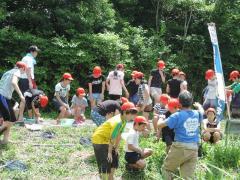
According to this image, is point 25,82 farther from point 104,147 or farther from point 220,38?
point 220,38

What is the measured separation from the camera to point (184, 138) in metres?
7.48

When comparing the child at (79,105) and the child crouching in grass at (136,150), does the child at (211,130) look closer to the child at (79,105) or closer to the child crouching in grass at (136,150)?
the child crouching in grass at (136,150)

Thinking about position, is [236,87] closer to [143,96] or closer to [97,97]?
[143,96]

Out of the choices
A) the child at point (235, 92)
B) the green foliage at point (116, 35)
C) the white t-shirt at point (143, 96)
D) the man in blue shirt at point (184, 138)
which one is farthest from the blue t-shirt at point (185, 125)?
the green foliage at point (116, 35)

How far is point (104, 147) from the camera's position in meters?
7.55

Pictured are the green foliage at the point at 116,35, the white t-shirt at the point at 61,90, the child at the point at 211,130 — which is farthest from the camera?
the green foliage at the point at 116,35

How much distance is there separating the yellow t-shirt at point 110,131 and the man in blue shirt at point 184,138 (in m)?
0.64

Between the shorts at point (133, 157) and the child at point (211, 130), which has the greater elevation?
the child at point (211, 130)

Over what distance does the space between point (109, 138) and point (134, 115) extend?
563 millimetres

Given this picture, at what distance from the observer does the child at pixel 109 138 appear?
7.42m

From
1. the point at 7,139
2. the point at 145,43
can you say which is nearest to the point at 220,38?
the point at 145,43

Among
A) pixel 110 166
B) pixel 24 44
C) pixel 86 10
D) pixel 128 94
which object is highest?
pixel 86 10

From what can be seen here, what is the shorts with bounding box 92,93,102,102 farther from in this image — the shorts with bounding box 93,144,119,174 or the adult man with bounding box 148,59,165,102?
the shorts with bounding box 93,144,119,174

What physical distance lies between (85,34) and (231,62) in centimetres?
661
